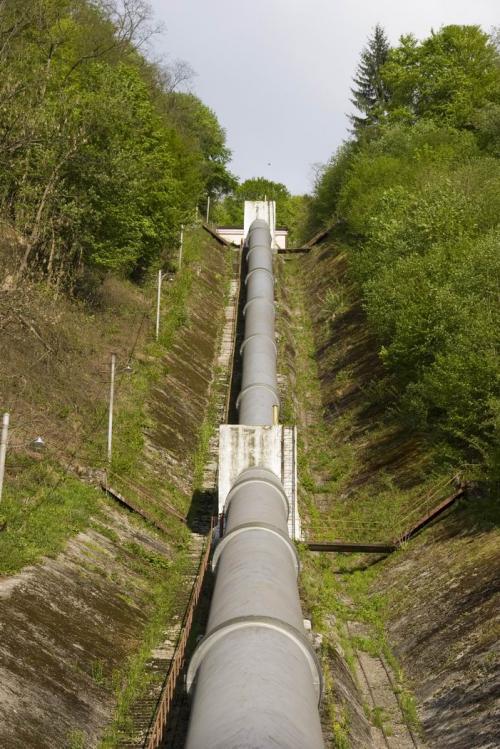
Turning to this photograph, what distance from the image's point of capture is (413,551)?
69.8 feet

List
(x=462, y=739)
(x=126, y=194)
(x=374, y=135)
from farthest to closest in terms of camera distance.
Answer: (x=374, y=135)
(x=126, y=194)
(x=462, y=739)

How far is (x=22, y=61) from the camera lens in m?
29.2

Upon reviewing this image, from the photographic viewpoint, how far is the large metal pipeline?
23.6 ft

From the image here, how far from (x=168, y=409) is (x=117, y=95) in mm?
13681

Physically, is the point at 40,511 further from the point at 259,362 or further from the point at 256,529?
the point at 259,362

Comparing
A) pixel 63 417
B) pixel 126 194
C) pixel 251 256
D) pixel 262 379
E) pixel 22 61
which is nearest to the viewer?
pixel 63 417

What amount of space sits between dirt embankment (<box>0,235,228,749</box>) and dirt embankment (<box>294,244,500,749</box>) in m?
4.68

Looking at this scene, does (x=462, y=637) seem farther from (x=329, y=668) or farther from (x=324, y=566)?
(x=324, y=566)

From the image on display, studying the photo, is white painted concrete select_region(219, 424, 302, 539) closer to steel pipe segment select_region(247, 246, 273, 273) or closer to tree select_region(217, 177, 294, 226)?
steel pipe segment select_region(247, 246, 273, 273)

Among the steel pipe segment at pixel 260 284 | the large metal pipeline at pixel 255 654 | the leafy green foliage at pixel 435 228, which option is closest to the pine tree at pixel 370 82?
Answer: the leafy green foliage at pixel 435 228

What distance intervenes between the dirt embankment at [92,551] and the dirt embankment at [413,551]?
4.68 meters

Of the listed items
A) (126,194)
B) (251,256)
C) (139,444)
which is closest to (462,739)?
(139,444)

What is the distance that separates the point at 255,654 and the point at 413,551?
13.5 meters

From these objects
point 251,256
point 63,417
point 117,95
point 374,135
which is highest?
point 374,135
